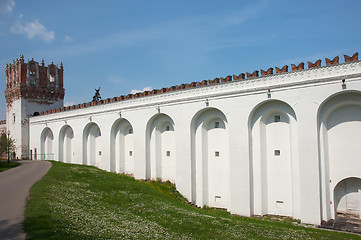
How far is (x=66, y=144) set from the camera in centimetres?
3297

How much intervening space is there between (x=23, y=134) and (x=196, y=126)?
26.8 meters

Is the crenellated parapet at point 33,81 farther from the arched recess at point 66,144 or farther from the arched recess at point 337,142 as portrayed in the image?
the arched recess at point 337,142

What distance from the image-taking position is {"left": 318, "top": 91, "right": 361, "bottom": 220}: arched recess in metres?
14.9

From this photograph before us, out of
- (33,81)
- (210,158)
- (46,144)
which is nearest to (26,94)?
(33,81)

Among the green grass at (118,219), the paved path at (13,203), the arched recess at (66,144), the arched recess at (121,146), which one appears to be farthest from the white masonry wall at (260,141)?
the arched recess at (66,144)

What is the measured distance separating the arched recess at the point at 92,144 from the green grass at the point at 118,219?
10743mm

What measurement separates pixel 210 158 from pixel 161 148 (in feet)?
16.6

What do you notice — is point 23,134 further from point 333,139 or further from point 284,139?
point 333,139

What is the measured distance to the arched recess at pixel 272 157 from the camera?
55.1 feet

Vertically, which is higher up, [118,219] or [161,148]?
[161,148]

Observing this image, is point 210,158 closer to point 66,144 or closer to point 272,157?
point 272,157

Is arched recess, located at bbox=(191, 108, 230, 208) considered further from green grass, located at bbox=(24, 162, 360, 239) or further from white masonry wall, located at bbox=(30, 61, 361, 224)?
green grass, located at bbox=(24, 162, 360, 239)

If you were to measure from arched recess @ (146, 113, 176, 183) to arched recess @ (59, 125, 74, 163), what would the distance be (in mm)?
13181

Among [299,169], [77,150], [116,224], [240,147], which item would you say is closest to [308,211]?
[299,169]
